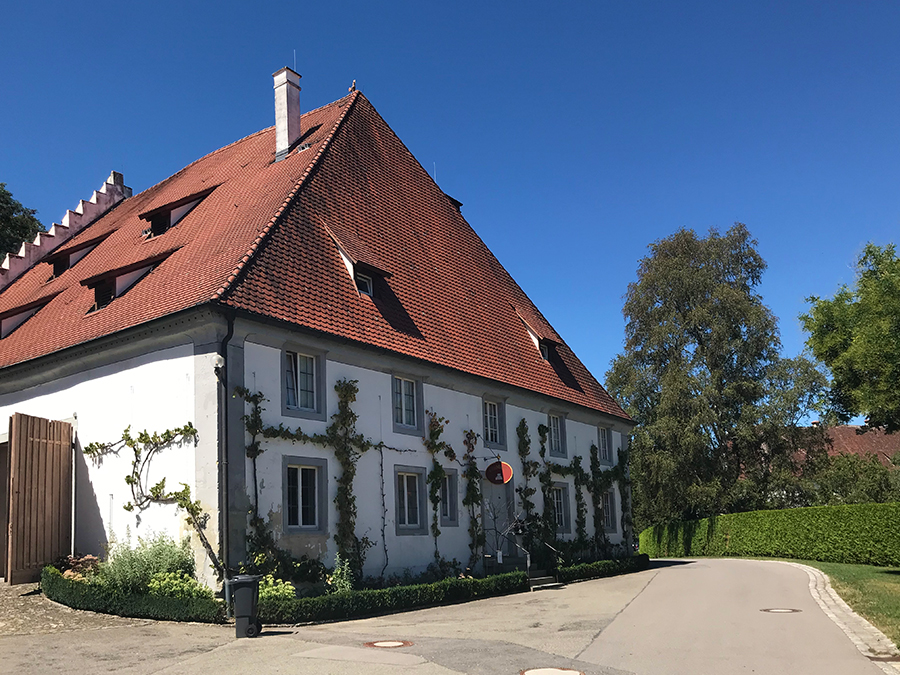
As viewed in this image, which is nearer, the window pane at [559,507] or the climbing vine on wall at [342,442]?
the climbing vine on wall at [342,442]

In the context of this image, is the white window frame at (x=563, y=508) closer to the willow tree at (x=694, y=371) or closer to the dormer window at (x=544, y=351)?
the dormer window at (x=544, y=351)

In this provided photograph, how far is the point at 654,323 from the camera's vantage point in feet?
146

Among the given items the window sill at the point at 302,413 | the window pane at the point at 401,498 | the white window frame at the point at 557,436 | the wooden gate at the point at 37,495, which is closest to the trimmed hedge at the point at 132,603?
the wooden gate at the point at 37,495

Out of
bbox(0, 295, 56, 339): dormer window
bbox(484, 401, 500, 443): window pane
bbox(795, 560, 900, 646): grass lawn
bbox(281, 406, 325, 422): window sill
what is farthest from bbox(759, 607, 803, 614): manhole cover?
bbox(0, 295, 56, 339): dormer window

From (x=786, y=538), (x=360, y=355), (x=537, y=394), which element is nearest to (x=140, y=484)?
(x=360, y=355)

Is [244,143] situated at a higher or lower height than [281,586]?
higher

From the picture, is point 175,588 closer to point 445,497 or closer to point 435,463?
point 435,463

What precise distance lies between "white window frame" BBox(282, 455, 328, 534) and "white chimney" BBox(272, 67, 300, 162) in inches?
410

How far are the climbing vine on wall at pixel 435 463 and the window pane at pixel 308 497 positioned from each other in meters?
3.95

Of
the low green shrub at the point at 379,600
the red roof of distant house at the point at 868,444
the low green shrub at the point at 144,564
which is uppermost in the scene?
the red roof of distant house at the point at 868,444

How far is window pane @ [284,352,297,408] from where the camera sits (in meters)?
16.9

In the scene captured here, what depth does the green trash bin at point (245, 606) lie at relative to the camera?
1233 centimetres

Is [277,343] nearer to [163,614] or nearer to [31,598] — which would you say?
[163,614]

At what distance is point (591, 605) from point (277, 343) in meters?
8.42
